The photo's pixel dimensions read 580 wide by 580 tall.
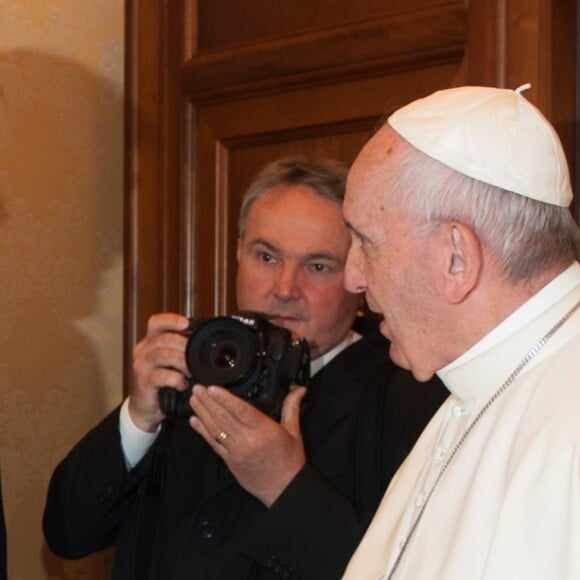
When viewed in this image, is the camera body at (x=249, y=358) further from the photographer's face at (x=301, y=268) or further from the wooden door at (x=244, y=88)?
the wooden door at (x=244, y=88)

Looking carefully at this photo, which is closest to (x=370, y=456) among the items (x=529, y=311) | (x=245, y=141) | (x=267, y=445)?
(x=267, y=445)

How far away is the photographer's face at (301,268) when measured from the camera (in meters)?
2.01

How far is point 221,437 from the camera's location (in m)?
1.80

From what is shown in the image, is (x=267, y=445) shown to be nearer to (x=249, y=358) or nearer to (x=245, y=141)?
(x=249, y=358)

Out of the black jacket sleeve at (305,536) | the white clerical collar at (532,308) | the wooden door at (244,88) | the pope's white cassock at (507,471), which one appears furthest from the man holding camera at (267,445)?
the white clerical collar at (532,308)

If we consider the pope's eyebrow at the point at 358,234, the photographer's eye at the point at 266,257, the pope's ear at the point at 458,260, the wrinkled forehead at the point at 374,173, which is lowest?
the pope's ear at the point at 458,260

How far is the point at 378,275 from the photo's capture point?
1411mm

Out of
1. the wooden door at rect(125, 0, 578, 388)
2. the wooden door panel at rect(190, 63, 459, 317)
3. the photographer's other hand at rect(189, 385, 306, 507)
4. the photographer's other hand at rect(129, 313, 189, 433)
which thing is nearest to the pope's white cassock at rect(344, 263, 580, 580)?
the photographer's other hand at rect(189, 385, 306, 507)

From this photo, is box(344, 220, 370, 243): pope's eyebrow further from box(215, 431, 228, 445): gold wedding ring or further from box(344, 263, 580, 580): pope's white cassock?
box(215, 431, 228, 445): gold wedding ring

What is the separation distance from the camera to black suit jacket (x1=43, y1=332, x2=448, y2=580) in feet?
5.69

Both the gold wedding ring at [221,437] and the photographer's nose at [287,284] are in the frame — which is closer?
the gold wedding ring at [221,437]

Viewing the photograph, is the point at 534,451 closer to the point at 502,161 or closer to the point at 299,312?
the point at 502,161

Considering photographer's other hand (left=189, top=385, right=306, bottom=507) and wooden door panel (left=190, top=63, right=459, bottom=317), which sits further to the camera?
wooden door panel (left=190, top=63, right=459, bottom=317)

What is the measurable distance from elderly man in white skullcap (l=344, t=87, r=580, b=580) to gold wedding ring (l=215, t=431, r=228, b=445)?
15.8 inches
